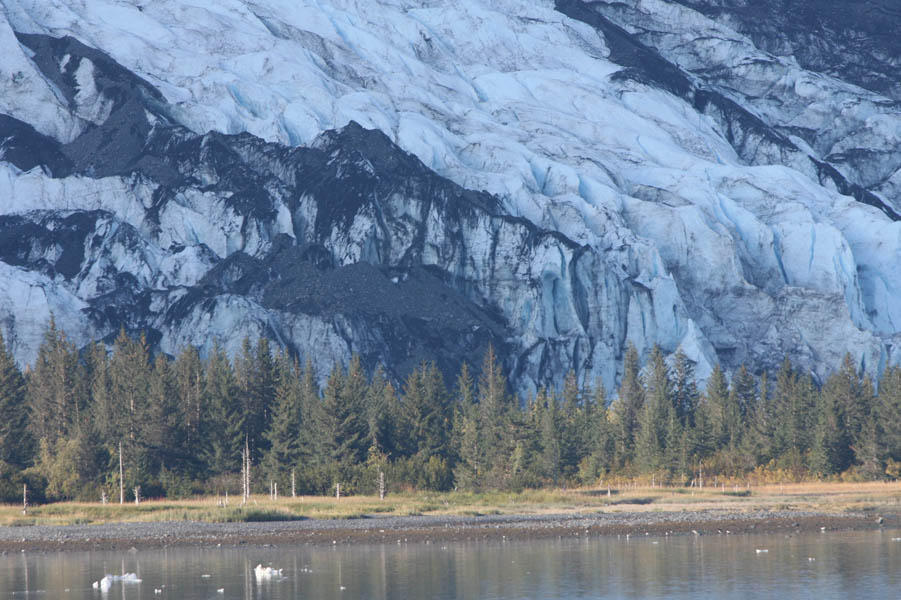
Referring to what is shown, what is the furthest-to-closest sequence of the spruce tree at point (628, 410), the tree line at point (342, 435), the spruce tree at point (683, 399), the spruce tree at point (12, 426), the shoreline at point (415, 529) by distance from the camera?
1. the spruce tree at point (683, 399)
2. the spruce tree at point (628, 410)
3. the spruce tree at point (12, 426)
4. the tree line at point (342, 435)
5. the shoreline at point (415, 529)

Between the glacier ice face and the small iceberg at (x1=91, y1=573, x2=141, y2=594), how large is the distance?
90490 mm

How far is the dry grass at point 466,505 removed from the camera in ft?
219

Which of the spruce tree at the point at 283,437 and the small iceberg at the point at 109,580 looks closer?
the small iceberg at the point at 109,580

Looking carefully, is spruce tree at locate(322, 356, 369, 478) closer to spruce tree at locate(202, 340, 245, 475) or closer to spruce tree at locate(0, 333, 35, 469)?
spruce tree at locate(202, 340, 245, 475)

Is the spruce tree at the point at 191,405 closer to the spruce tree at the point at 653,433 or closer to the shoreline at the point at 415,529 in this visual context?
the shoreline at the point at 415,529

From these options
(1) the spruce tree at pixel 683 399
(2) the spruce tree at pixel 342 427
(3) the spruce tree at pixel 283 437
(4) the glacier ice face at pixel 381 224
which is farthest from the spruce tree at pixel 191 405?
(4) the glacier ice face at pixel 381 224

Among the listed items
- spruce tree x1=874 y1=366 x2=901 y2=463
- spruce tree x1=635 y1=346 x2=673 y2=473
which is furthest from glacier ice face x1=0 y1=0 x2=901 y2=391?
spruce tree x1=874 y1=366 x2=901 y2=463

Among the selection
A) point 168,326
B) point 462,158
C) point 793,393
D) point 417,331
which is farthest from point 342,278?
point 793,393

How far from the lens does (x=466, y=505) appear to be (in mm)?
72688

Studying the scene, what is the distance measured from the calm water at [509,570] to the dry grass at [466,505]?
9484mm

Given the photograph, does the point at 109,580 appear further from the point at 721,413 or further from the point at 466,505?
the point at 721,413

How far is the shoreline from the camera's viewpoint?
194 ft

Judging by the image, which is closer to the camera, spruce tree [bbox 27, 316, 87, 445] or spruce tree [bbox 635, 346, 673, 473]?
spruce tree [bbox 27, 316, 87, 445]

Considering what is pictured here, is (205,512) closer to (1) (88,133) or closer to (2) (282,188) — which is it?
(2) (282,188)
